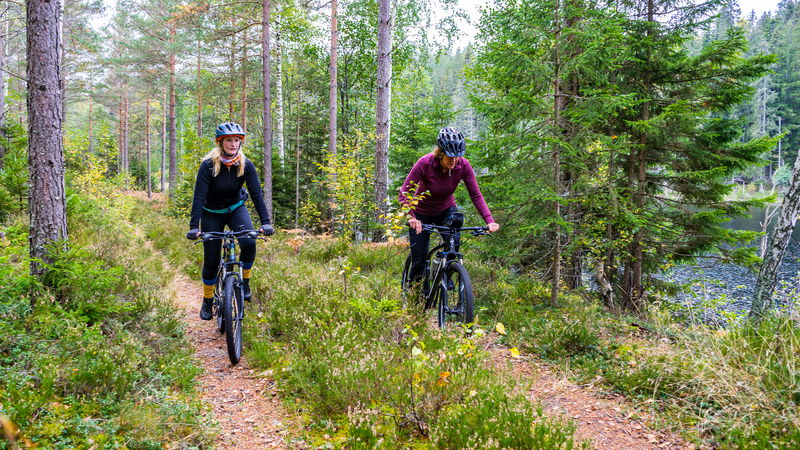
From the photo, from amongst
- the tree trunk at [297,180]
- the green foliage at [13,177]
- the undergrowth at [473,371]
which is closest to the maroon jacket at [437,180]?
the undergrowth at [473,371]

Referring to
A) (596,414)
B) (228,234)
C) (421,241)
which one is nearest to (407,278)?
(421,241)

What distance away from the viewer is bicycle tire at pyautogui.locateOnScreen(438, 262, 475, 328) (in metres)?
4.41

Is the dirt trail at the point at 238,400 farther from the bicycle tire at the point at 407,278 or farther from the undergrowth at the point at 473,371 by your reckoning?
the bicycle tire at the point at 407,278

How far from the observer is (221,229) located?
209 inches

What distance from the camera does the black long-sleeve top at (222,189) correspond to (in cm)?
489

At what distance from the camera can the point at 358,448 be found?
296cm

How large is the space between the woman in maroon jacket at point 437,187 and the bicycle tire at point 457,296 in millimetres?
369

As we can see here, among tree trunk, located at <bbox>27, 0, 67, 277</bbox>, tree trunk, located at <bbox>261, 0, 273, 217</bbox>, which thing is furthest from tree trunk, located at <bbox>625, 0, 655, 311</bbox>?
tree trunk, located at <bbox>261, 0, 273, 217</bbox>

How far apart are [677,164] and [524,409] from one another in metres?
9.18

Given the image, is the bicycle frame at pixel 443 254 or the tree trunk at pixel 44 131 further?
the bicycle frame at pixel 443 254

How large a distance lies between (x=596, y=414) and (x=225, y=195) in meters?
4.76

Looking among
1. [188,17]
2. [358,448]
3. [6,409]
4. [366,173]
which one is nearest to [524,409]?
[358,448]

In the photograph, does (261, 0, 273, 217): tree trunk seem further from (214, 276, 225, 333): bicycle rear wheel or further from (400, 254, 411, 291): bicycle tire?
Result: (400, 254, 411, 291): bicycle tire

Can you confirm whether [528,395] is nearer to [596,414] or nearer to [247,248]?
[596,414]
